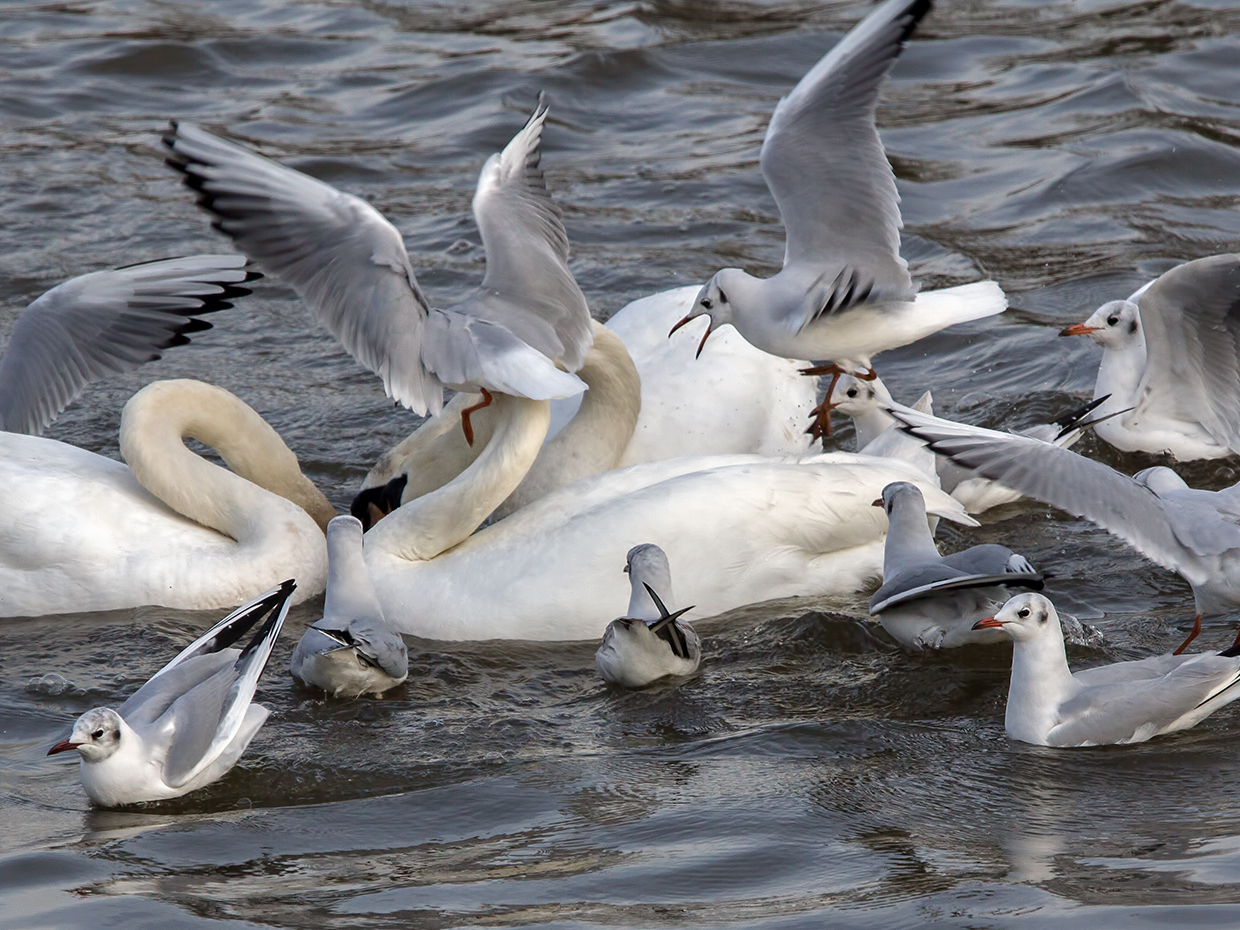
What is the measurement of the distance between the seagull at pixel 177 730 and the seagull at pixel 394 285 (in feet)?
3.27

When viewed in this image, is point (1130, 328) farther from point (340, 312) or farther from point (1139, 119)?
point (1139, 119)

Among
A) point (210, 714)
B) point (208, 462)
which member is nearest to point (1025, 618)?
point (210, 714)

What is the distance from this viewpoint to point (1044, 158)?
489 inches

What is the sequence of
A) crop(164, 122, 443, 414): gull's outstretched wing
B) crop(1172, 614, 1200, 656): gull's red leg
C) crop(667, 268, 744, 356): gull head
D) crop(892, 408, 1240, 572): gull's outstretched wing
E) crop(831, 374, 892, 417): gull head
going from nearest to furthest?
crop(892, 408, 1240, 572): gull's outstretched wing, crop(1172, 614, 1200, 656): gull's red leg, crop(164, 122, 443, 414): gull's outstretched wing, crop(667, 268, 744, 356): gull head, crop(831, 374, 892, 417): gull head

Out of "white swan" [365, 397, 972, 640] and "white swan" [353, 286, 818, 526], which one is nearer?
"white swan" [365, 397, 972, 640]

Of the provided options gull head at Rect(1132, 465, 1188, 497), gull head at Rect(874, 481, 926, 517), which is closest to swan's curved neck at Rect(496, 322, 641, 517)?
gull head at Rect(874, 481, 926, 517)

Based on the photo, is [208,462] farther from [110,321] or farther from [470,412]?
[470,412]

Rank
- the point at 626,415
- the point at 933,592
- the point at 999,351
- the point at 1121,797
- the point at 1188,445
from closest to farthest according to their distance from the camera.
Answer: the point at 1121,797 < the point at 933,592 < the point at 626,415 < the point at 1188,445 < the point at 999,351

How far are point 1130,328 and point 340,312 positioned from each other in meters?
3.73

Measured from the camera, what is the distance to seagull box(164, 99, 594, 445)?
5.99 metres

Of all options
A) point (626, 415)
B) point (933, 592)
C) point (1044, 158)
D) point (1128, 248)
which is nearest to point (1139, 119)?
point (1044, 158)

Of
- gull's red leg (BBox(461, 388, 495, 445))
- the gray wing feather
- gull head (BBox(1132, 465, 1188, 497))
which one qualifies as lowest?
the gray wing feather

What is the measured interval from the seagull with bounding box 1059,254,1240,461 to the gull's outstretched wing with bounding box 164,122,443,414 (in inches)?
128

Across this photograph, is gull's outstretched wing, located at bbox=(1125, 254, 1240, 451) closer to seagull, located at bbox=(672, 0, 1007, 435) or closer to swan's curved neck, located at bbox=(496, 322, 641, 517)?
seagull, located at bbox=(672, 0, 1007, 435)
